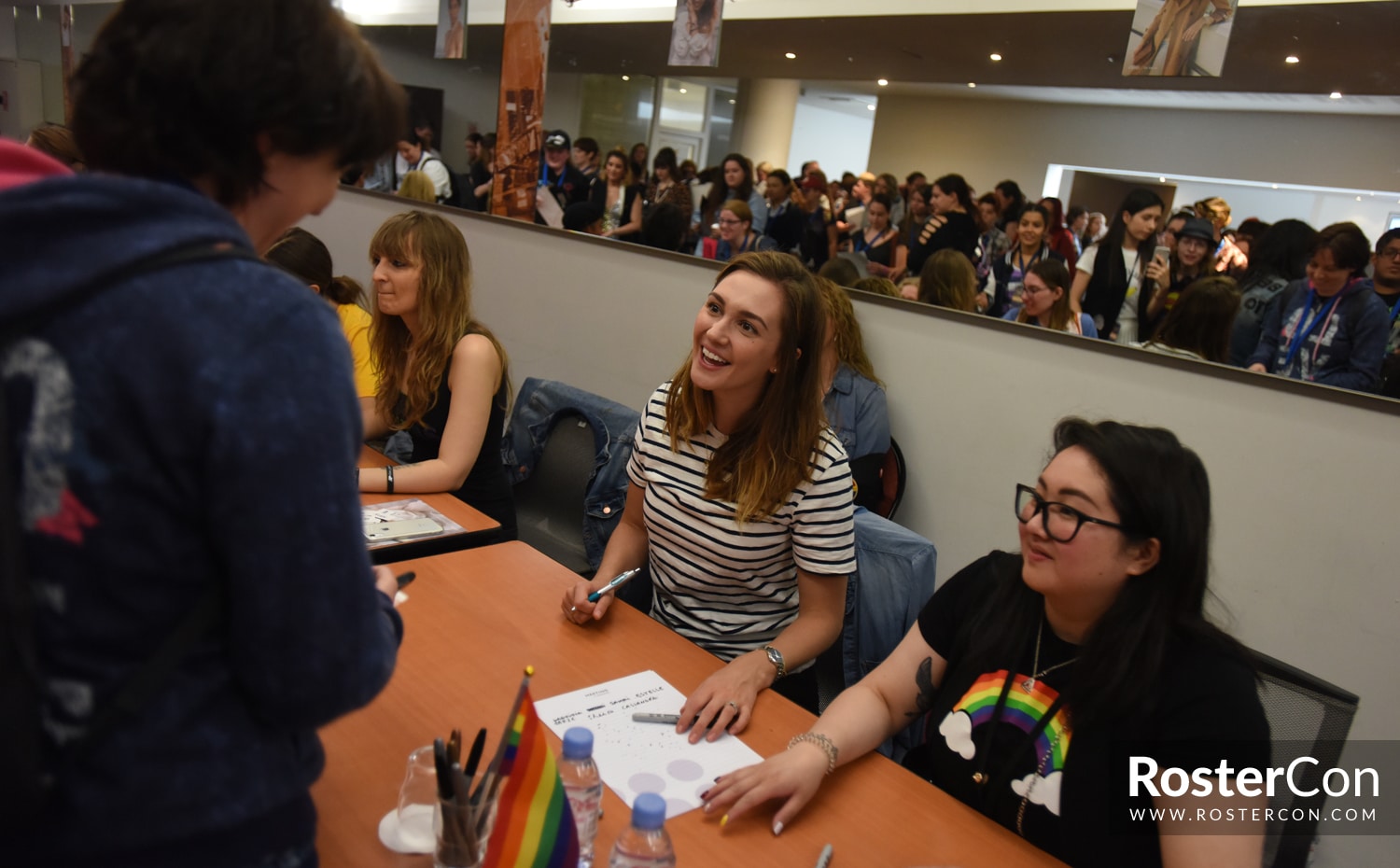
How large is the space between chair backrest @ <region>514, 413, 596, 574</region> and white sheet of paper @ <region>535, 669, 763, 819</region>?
102 centimetres

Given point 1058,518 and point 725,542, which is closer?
point 1058,518

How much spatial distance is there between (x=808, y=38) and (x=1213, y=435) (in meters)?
2.51

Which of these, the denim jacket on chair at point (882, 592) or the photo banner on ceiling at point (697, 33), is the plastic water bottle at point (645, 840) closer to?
the denim jacket on chair at point (882, 592)

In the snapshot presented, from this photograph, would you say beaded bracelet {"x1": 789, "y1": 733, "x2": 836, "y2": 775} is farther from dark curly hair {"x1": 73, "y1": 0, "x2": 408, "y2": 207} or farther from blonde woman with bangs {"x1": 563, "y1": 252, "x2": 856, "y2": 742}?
dark curly hair {"x1": 73, "y1": 0, "x2": 408, "y2": 207}

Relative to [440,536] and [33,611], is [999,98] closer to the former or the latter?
[440,536]

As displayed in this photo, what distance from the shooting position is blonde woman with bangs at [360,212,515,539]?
240 cm

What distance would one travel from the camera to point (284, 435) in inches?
24.0

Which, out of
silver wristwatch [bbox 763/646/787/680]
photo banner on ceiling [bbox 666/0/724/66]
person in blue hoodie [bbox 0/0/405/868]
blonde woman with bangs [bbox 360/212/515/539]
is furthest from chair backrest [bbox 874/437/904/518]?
person in blue hoodie [bbox 0/0/405/868]

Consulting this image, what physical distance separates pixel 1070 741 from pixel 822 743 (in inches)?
13.4

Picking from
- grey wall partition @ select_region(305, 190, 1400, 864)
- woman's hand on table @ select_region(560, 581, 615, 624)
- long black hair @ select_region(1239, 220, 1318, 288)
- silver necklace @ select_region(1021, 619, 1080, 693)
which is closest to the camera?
silver necklace @ select_region(1021, 619, 1080, 693)

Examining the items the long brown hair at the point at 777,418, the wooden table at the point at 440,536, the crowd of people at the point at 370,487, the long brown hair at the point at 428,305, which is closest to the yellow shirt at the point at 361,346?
the crowd of people at the point at 370,487

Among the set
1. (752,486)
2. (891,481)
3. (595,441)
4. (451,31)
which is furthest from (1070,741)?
(451,31)

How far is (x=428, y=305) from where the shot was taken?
2.44 meters

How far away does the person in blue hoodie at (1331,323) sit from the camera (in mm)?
2367
